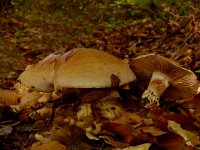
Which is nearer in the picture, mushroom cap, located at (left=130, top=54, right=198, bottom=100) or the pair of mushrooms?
the pair of mushrooms

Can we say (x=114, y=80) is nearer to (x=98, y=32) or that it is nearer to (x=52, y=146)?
(x=52, y=146)

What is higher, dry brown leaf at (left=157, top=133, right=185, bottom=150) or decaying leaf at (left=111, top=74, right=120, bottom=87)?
decaying leaf at (left=111, top=74, right=120, bottom=87)

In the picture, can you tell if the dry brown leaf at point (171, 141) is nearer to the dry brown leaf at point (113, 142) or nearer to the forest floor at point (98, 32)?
the dry brown leaf at point (113, 142)

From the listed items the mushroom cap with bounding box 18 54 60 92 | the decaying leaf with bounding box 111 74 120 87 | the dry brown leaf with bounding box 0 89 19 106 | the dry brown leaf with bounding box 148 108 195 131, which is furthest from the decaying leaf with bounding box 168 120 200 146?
the dry brown leaf with bounding box 0 89 19 106

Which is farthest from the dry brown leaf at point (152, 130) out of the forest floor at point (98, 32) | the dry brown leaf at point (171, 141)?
the forest floor at point (98, 32)

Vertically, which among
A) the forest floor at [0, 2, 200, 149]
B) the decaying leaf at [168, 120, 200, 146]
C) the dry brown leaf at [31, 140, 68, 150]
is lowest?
the forest floor at [0, 2, 200, 149]

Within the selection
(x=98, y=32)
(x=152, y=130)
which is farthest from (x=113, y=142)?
(x=98, y=32)

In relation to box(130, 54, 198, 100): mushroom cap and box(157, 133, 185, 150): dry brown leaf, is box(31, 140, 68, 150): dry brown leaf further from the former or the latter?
box(130, 54, 198, 100): mushroom cap

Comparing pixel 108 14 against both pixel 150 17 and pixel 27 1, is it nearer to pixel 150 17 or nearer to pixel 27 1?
pixel 150 17

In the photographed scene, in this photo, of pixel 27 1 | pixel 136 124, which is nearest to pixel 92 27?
pixel 27 1

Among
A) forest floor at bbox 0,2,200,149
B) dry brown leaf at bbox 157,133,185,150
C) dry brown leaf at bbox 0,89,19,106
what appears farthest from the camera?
forest floor at bbox 0,2,200,149
